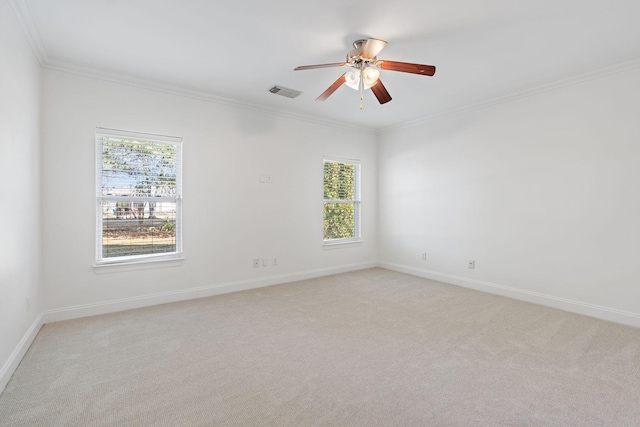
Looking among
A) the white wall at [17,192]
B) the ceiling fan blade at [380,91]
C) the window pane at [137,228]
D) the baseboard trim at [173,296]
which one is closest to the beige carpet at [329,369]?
the baseboard trim at [173,296]

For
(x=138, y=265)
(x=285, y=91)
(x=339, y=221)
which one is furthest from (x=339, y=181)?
(x=138, y=265)

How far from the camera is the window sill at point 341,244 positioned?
543 cm

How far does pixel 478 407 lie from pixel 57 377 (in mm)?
2857

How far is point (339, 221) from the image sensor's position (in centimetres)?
568

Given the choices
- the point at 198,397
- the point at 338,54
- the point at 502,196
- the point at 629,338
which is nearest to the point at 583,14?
the point at 338,54

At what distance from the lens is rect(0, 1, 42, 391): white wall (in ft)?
7.03

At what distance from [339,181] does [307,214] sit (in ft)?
3.11

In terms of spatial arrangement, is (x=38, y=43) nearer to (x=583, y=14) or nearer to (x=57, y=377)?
(x=57, y=377)

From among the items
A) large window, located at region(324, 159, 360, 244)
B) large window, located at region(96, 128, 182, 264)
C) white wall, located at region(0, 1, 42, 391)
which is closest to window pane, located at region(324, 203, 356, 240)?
large window, located at region(324, 159, 360, 244)

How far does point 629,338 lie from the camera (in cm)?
290

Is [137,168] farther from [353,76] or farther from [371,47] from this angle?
[371,47]

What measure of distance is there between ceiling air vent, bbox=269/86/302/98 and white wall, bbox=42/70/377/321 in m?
0.66

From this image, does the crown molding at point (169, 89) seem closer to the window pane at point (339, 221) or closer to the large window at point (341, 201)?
the large window at point (341, 201)

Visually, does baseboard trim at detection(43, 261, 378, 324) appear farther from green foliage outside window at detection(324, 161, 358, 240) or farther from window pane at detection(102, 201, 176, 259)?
green foliage outside window at detection(324, 161, 358, 240)
